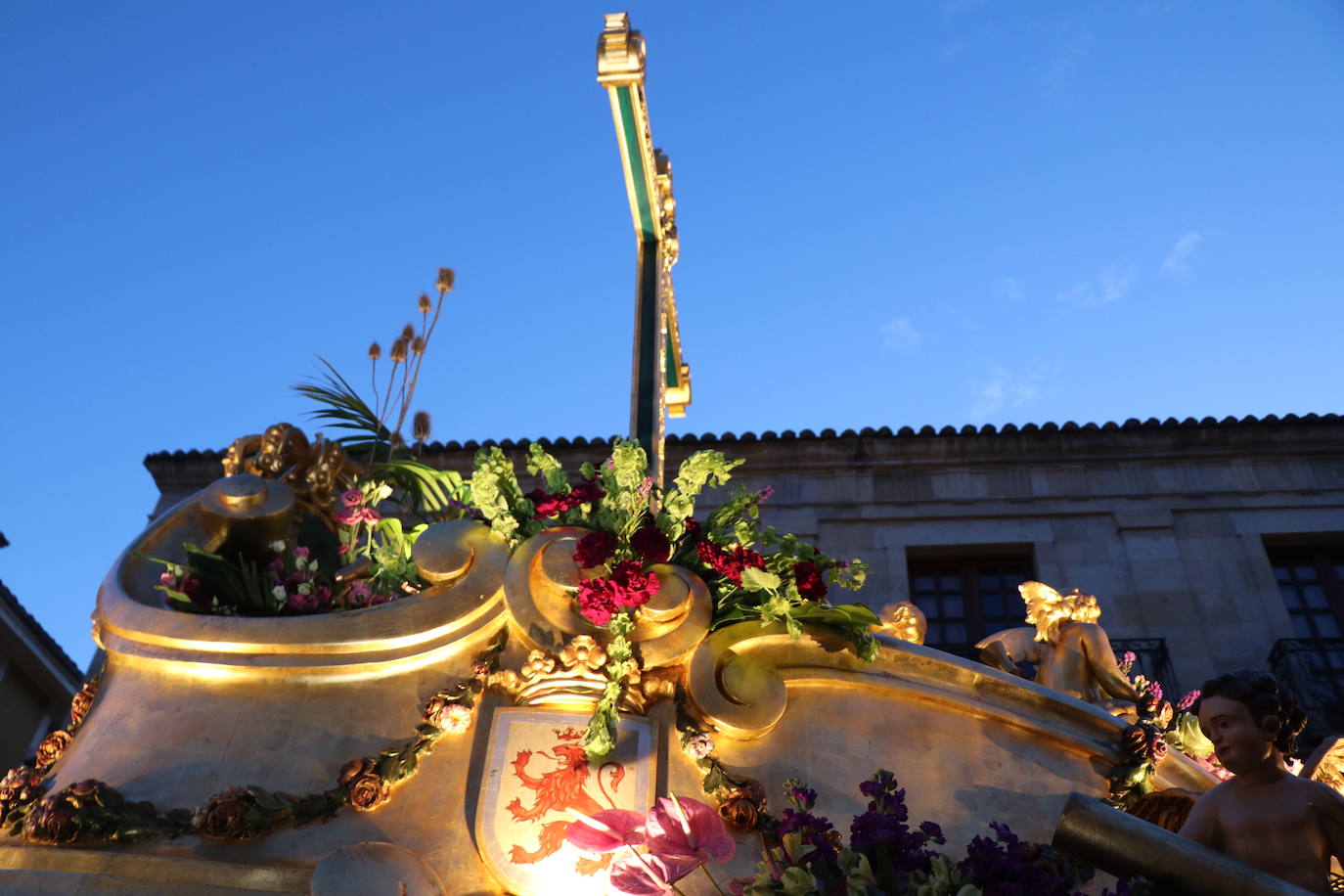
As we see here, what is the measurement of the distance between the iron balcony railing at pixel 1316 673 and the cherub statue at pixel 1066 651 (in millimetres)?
8881

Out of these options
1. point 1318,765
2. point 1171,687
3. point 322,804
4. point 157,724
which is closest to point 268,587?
point 157,724

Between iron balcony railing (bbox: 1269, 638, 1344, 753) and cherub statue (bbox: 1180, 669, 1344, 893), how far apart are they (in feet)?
37.8

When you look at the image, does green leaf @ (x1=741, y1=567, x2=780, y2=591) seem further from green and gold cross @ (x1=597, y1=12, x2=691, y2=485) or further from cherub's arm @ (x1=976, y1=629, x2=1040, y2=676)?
green and gold cross @ (x1=597, y1=12, x2=691, y2=485)

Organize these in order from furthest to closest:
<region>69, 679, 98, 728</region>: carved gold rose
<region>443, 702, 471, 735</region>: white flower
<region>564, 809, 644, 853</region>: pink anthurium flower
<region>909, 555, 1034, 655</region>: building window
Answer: <region>909, 555, 1034, 655</region>: building window → <region>69, 679, 98, 728</region>: carved gold rose → <region>443, 702, 471, 735</region>: white flower → <region>564, 809, 644, 853</region>: pink anthurium flower

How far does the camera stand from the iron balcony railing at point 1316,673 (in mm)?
13883

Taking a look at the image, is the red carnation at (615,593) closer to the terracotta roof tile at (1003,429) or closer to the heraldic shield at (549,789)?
the heraldic shield at (549,789)

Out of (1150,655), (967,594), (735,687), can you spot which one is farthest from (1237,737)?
(967,594)

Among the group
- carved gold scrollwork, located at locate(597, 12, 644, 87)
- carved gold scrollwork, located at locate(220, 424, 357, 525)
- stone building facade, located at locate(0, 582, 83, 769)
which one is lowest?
carved gold scrollwork, located at locate(220, 424, 357, 525)

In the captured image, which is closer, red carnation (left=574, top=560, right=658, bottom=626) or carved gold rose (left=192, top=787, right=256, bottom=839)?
carved gold rose (left=192, top=787, right=256, bottom=839)

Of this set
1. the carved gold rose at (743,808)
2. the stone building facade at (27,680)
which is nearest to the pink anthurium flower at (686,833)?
the carved gold rose at (743,808)

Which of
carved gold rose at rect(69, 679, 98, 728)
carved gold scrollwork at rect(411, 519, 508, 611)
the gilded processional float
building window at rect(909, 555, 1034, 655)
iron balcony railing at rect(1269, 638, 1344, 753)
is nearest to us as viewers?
the gilded processional float

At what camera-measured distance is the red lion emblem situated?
3746mm

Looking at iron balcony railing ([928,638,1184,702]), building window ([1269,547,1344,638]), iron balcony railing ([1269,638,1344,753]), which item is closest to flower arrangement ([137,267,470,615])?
iron balcony railing ([928,638,1184,702])

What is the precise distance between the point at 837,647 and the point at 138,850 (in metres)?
2.37
